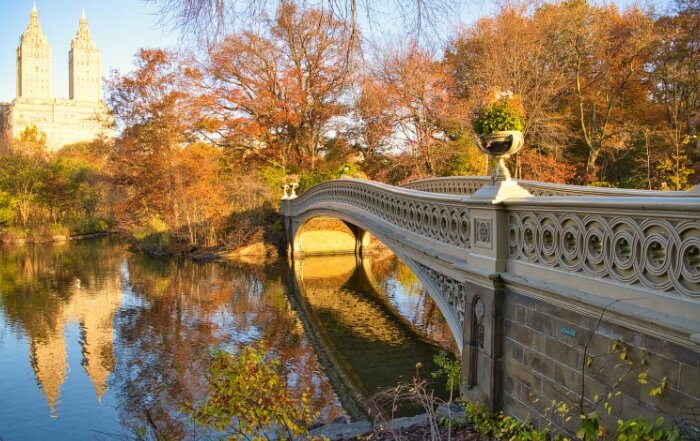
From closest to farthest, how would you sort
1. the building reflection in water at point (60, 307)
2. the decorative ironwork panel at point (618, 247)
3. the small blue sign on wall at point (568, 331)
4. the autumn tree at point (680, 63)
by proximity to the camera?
the decorative ironwork panel at point (618, 247)
the small blue sign on wall at point (568, 331)
the building reflection in water at point (60, 307)
the autumn tree at point (680, 63)

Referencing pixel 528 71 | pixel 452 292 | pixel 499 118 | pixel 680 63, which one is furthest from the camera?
pixel 528 71

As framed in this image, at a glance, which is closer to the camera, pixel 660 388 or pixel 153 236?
pixel 660 388

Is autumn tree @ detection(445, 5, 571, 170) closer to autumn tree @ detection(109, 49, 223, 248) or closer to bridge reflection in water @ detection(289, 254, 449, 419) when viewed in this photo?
bridge reflection in water @ detection(289, 254, 449, 419)

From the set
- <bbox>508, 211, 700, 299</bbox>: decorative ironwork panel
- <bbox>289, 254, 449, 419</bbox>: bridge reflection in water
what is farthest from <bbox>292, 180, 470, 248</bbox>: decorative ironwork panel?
<bbox>289, 254, 449, 419</bbox>: bridge reflection in water

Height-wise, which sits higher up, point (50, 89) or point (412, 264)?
point (50, 89)

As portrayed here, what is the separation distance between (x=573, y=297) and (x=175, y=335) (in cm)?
937

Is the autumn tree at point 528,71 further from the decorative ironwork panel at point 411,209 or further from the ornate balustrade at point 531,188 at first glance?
the decorative ironwork panel at point 411,209

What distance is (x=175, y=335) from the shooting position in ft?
38.2

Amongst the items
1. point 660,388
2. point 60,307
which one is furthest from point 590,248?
point 60,307

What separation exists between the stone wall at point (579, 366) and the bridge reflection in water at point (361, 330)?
281 cm

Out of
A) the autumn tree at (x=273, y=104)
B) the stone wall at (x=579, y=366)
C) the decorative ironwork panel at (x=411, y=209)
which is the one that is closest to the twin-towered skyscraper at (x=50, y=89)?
the autumn tree at (x=273, y=104)

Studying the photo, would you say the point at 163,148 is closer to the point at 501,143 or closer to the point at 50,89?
the point at 501,143

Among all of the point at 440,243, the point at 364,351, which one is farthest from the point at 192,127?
the point at 440,243

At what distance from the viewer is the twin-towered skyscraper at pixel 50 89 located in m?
98.5
